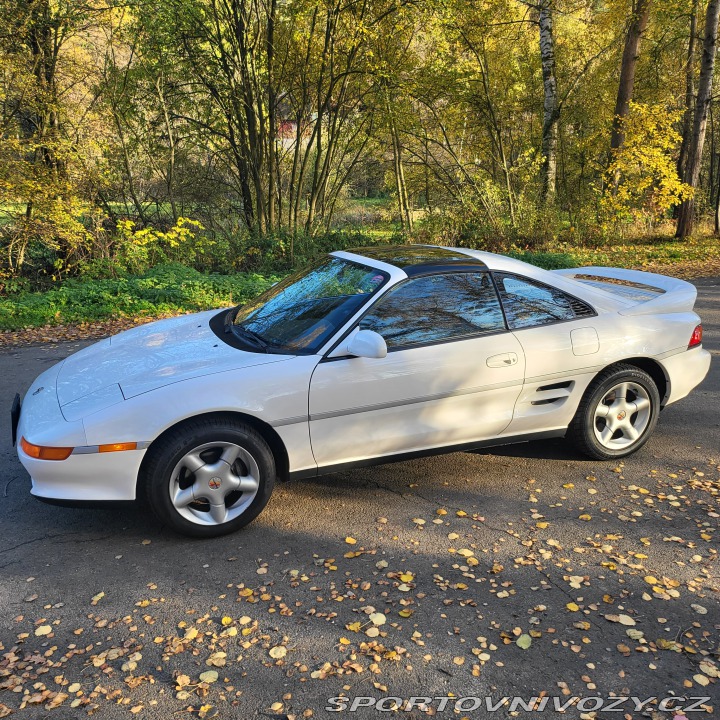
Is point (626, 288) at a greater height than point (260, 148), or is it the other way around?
point (260, 148)

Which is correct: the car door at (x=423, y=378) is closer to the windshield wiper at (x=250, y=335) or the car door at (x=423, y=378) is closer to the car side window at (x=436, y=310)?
the car side window at (x=436, y=310)

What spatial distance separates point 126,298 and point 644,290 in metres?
7.85

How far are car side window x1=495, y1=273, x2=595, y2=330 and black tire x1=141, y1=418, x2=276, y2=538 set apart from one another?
1.85 metres

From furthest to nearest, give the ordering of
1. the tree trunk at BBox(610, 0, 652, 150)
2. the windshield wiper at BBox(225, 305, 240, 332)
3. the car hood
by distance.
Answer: the tree trunk at BBox(610, 0, 652, 150), the windshield wiper at BBox(225, 305, 240, 332), the car hood

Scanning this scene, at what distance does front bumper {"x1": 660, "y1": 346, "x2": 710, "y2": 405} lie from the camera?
15.4ft

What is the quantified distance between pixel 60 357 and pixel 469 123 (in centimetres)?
1506

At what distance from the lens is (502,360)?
4113mm

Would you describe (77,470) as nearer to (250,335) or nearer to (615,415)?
(250,335)

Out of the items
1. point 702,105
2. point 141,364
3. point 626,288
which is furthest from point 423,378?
point 702,105

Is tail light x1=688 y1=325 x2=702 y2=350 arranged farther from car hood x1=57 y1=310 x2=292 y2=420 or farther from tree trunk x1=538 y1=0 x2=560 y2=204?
tree trunk x1=538 y1=0 x2=560 y2=204

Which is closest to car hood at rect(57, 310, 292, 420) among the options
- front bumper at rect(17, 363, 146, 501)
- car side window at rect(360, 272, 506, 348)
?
front bumper at rect(17, 363, 146, 501)

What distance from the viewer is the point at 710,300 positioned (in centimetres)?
1045

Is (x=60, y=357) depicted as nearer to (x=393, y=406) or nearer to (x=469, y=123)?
(x=393, y=406)

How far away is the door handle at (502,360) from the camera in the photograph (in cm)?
409
